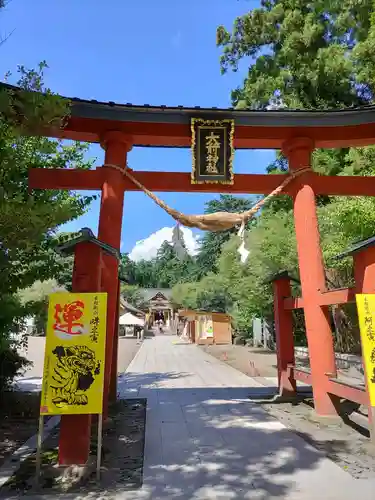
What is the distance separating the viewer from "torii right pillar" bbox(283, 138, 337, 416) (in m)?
6.54

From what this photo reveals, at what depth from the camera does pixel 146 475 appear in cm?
423

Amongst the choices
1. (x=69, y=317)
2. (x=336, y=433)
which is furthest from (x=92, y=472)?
(x=336, y=433)

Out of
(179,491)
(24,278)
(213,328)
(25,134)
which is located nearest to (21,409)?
(24,278)

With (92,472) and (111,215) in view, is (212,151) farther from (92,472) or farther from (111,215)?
(92,472)

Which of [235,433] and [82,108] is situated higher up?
[82,108]

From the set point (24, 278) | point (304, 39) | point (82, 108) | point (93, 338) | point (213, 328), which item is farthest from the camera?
point (213, 328)

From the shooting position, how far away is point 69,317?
15.1ft

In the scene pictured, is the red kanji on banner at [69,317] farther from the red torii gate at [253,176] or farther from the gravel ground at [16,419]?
the gravel ground at [16,419]

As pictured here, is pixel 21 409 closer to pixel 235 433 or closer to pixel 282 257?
pixel 235 433

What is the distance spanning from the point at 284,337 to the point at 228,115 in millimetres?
4814

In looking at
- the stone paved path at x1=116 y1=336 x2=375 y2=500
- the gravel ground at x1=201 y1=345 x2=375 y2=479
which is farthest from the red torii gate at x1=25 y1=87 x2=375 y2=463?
the stone paved path at x1=116 y1=336 x2=375 y2=500

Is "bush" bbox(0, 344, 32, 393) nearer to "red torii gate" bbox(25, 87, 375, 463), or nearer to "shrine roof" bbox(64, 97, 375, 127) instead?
"red torii gate" bbox(25, 87, 375, 463)

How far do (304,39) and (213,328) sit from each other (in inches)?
790

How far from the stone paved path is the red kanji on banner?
5.95 feet
